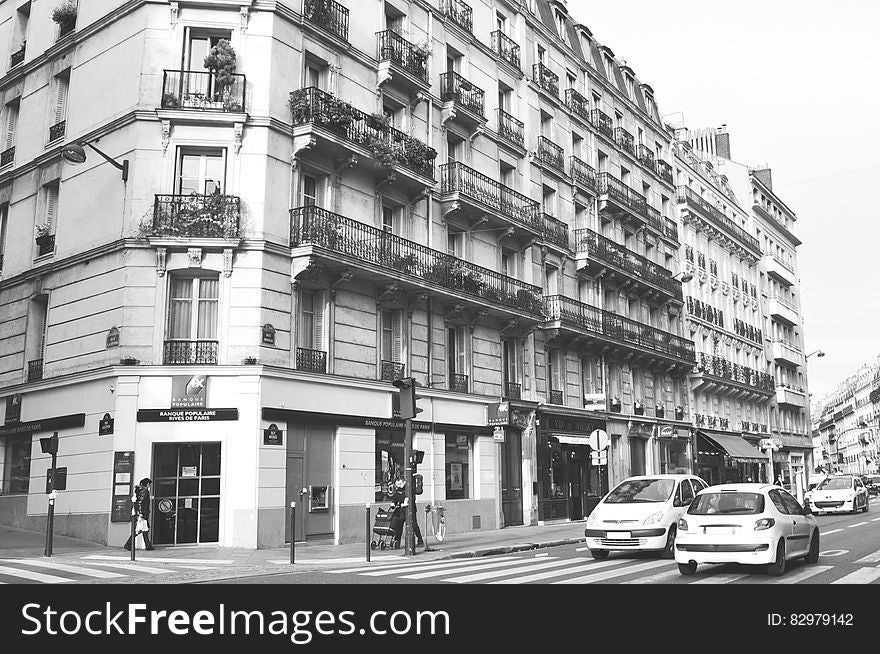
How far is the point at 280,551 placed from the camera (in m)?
19.2

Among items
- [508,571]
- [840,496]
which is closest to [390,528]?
[508,571]

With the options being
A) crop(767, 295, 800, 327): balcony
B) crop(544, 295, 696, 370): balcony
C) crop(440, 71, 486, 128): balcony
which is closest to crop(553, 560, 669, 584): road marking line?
crop(544, 295, 696, 370): balcony

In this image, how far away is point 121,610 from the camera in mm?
6125

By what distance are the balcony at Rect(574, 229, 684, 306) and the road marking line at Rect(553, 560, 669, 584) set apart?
2225cm

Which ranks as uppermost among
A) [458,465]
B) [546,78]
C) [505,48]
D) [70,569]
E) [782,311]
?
[505,48]

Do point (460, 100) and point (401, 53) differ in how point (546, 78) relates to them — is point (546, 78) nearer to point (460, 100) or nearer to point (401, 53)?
point (460, 100)

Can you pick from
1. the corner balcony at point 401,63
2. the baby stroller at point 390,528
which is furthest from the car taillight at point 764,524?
the corner balcony at point 401,63

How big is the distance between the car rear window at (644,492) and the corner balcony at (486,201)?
13282 mm

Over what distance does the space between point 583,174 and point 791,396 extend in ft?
116

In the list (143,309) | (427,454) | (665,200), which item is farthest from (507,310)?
(665,200)

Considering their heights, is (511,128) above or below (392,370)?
above

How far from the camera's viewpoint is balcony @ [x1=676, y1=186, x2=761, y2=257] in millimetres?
49469

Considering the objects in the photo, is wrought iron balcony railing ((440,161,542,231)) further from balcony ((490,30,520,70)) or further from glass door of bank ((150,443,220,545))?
glass door of bank ((150,443,220,545))

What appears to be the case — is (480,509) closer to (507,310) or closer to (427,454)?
(427,454)
